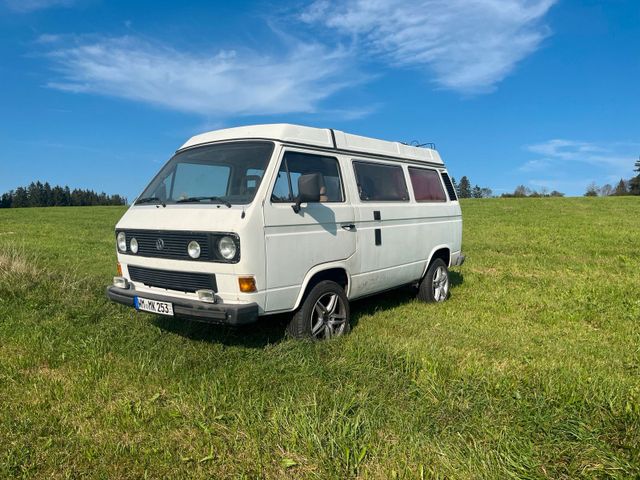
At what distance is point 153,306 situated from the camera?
4707 millimetres

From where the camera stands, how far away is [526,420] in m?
3.28

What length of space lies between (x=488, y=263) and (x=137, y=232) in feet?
28.8

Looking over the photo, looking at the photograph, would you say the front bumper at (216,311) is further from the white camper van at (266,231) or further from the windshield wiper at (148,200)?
the windshield wiper at (148,200)

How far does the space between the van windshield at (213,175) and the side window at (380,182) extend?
1465 millimetres

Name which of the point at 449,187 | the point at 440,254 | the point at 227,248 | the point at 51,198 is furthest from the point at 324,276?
the point at 51,198

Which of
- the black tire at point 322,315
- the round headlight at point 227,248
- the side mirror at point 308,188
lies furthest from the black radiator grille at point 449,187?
the round headlight at point 227,248

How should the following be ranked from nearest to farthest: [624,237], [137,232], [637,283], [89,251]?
[137,232], [637,283], [89,251], [624,237]

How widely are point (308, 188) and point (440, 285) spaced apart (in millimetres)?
A: 3826

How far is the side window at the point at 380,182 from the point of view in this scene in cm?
590

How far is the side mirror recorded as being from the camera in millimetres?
4602

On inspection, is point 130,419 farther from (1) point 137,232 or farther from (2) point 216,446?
(1) point 137,232

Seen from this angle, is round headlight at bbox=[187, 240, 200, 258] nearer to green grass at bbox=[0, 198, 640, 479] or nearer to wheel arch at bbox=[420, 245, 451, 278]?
green grass at bbox=[0, 198, 640, 479]

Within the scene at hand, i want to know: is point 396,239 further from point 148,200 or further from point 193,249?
point 148,200

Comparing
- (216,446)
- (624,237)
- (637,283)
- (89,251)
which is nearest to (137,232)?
(216,446)
